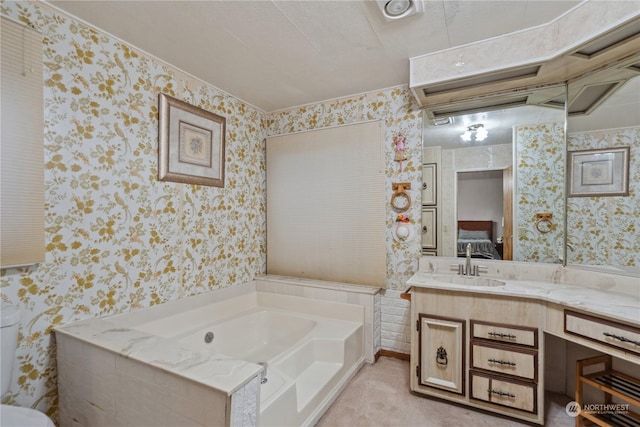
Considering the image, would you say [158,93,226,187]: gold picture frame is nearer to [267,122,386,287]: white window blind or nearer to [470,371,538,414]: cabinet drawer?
[267,122,386,287]: white window blind

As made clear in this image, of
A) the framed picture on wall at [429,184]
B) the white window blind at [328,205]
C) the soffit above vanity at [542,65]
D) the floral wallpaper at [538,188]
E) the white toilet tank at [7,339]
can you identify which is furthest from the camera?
the white window blind at [328,205]

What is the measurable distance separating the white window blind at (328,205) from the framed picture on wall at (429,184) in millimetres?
358

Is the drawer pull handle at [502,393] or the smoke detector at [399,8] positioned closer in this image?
the smoke detector at [399,8]

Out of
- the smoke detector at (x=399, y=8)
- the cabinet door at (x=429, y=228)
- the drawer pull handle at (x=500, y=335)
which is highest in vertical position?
the smoke detector at (x=399, y=8)

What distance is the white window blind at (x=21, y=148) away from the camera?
4.50 feet

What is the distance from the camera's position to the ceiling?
1.56 m

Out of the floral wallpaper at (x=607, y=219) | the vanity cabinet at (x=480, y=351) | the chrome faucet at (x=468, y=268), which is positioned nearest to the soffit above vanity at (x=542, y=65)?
the floral wallpaper at (x=607, y=219)

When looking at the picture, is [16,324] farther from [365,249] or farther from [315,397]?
[365,249]

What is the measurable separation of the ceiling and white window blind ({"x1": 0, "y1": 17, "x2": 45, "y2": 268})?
351 mm

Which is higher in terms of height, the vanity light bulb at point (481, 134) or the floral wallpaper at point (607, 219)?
the vanity light bulb at point (481, 134)

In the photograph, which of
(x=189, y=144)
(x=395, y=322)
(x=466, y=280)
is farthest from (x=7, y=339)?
(x=466, y=280)

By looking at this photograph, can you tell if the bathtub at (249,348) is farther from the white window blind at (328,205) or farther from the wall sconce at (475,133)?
the wall sconce at (475,133)

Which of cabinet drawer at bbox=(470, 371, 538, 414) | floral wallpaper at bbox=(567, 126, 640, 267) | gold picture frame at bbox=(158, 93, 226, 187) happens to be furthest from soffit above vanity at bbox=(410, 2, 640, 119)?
cabinet drawer at bbox=(470, 371, 538, 414)

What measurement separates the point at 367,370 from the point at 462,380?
2.45 ft
